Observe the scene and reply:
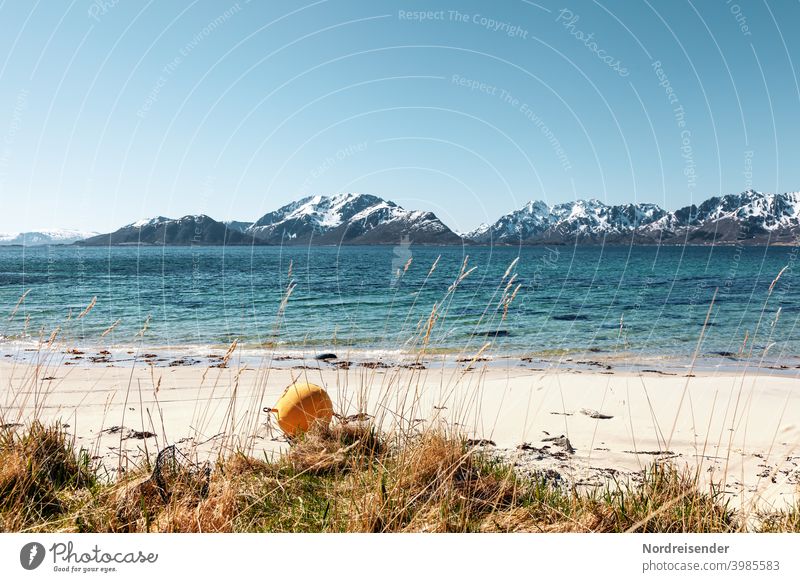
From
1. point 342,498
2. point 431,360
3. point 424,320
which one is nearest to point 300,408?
point 342,498

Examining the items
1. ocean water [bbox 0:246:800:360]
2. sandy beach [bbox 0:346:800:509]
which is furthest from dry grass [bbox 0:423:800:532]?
ocean water [bbox 0:246:800:360]

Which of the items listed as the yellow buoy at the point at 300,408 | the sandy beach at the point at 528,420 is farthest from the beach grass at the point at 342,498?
the yellow buoy at the point at 300,408

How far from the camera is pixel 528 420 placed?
6.92 metres

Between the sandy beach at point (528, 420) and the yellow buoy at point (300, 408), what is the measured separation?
0.19 meters

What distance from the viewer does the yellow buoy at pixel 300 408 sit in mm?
5562

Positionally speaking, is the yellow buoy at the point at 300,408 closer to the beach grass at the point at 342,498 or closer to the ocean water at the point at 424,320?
the beach grass at the point at 342,498

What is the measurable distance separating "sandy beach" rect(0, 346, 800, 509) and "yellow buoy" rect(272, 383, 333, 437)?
192mm

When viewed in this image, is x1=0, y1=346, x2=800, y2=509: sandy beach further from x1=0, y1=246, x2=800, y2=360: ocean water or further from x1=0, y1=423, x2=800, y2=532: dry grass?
x1=0, y1=246, x2=800, y2=360: ocean water

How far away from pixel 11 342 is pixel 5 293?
990 inches

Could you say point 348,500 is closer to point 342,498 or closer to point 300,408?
point 342,498
